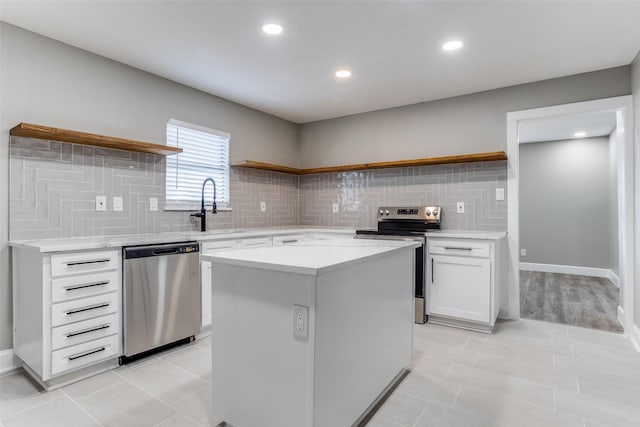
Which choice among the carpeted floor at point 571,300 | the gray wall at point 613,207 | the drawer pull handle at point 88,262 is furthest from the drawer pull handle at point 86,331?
the gray wall at point 613,207

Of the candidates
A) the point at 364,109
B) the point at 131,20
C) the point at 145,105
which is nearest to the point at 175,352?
the point at 145,105

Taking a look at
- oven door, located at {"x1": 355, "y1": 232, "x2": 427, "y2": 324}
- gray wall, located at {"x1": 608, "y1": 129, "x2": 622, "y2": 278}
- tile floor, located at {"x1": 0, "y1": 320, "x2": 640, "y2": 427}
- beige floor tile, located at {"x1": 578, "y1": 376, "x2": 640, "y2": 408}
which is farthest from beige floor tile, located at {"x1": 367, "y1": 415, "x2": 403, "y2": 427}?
gray wall, located at {"x1": 608, "y1": 129, "x2": 622, "y2": 278}

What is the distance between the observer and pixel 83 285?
90.8 inches

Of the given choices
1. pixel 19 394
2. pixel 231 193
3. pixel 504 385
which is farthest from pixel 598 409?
pixel 231 193

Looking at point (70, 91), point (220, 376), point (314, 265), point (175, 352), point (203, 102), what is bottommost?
point (175, 352)

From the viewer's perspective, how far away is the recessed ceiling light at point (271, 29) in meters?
2.44

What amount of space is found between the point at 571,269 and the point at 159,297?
255 inches

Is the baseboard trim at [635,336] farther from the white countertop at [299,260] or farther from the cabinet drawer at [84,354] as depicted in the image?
the cabinet drawer at [84,354]

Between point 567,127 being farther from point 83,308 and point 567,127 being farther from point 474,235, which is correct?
point 83,308

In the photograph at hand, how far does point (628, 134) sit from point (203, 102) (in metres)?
4.05

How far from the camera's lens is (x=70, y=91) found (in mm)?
2754

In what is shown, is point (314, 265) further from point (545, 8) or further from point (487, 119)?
point (487, 119)

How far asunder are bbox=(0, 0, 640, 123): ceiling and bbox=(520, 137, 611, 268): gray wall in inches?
131

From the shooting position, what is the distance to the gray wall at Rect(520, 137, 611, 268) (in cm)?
575
